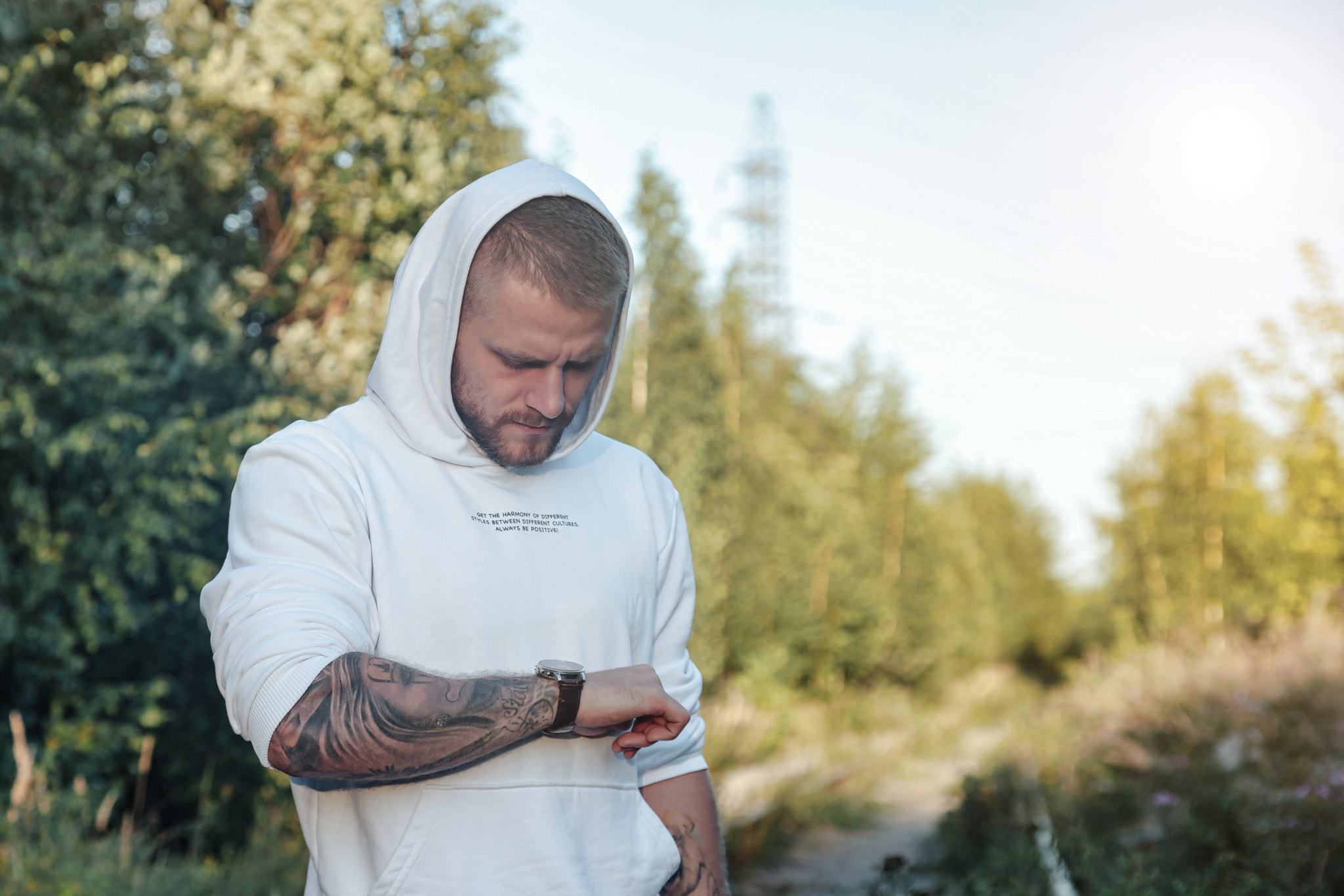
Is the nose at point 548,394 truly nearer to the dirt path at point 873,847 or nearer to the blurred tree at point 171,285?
the dirt path at point 873,847

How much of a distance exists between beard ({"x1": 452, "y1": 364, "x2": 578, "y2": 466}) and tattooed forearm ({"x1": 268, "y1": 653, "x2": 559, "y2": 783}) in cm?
44

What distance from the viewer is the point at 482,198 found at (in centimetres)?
198

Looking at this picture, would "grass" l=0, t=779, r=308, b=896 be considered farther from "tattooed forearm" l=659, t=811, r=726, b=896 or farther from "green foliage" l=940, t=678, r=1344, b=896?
"green foliage" l=940, t=678, r=1344, b=896

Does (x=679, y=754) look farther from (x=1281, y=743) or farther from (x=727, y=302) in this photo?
(x=727, y=302)

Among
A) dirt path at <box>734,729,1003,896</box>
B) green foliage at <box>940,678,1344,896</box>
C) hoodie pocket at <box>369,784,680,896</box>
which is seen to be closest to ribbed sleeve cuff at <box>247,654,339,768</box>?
hoodie pocket at <box>369,784,680,896</box>

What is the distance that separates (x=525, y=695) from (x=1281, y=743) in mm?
9446

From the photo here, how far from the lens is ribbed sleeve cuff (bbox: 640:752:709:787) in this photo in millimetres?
2119

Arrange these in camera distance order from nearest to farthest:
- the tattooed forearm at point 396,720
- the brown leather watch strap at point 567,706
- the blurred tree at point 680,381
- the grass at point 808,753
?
the tattooed forearm at point 396,720 < the brown leather watch strap at point 567,706 < the grass at point 808,753 < the blurred tree at point 680,381

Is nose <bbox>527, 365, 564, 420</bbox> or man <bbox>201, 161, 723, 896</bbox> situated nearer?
man <bbox>201, 161, 723, 896</bbox>

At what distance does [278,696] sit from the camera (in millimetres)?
1531

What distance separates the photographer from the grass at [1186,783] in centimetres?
541

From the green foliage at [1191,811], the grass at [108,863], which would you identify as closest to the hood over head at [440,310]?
the grass at [108,863]

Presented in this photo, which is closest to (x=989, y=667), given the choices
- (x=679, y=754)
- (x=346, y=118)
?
(x=346, y=118)

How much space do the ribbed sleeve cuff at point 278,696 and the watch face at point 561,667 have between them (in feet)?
1.15
